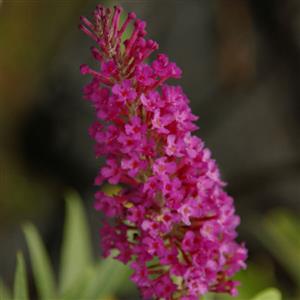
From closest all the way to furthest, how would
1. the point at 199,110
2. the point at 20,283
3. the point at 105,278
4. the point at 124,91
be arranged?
the point at 124,91, the point at 20,283, the point at 105,278, the point at 199,110

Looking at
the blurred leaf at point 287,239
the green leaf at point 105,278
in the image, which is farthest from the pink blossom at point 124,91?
the blurred leaf at point 287,239

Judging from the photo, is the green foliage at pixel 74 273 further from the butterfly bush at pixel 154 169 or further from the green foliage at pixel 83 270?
the butterfly bush at pixel 154 169

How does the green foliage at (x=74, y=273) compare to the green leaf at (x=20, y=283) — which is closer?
the green leaf at (x=20, y=283)

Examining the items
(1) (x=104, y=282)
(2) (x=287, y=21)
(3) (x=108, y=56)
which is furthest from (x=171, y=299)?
(2) (x=287, y=21)

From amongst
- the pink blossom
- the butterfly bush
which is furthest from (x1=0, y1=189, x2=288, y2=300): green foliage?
the pink blossom

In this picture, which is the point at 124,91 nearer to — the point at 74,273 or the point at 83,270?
the point at 83,270

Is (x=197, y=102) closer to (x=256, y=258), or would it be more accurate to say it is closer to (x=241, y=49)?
(x=241, y=49)

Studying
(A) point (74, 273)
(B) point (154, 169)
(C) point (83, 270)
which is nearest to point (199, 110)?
(A) point (74, 273)
